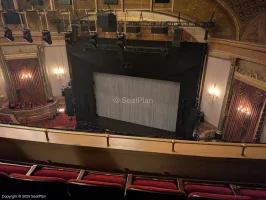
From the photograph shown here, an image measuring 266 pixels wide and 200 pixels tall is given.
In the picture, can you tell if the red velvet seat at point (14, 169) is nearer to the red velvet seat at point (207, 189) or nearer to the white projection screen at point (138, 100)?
the red velvet seat at point (207, 189)

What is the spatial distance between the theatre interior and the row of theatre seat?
1 cm

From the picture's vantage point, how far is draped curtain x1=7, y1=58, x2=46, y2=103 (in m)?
10.2

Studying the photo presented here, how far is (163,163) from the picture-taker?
7.49 ft

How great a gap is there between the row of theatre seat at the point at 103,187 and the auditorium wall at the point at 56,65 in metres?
9.74

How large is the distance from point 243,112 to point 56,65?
395 inches

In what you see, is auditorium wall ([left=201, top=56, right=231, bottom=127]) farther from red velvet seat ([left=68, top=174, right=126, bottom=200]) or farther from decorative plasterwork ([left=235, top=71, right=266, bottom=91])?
red velvet seat ([left=68, top=174, right=126, bottom=200])

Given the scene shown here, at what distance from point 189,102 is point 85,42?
224 inches

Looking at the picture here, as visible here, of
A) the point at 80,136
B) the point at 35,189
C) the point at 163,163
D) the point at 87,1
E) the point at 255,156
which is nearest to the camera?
the point at 35,189

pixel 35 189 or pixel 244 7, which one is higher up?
pixel 244 7

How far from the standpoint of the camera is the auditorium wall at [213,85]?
25.2ft

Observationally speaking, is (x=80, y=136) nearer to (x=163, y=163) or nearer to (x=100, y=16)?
(x=163, y=163)

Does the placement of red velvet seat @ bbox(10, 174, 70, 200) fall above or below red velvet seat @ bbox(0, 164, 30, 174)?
above

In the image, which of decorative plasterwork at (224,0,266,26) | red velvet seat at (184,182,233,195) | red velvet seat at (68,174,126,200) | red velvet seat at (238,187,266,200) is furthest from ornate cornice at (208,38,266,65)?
red velvet seat at (68,174,126,200)

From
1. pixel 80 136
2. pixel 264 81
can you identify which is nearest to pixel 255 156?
pixel 80 136
